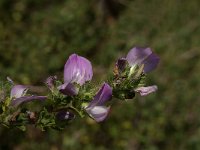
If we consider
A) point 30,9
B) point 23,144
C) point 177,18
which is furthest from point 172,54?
point 23,144

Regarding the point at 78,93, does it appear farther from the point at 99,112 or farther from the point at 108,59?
the point at 108,59

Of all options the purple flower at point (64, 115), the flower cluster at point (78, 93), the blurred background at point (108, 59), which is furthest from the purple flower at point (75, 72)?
the blurred background at point (108, 59)

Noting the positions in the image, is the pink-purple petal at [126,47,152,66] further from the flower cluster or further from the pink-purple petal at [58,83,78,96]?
the pink-purple petal at [58,83,78,96]

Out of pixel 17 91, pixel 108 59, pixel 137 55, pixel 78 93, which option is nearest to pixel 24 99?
pixel 17 91

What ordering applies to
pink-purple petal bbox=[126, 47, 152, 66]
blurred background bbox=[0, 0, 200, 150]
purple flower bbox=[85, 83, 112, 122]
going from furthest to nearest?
blurred background bbox=[0, 0, 200, 150], pink-purple petal bbox=[126, 47, 152, 66], purple flower bbox=[85, 83, 112, 122]

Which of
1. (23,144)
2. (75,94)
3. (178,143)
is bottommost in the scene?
(75,94)

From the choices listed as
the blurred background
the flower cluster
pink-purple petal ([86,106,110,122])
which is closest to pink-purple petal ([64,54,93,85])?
the flower cluster

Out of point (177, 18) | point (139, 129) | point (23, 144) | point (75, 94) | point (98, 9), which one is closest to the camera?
point (75, 94)

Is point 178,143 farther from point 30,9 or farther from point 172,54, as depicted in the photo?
point 30,9
